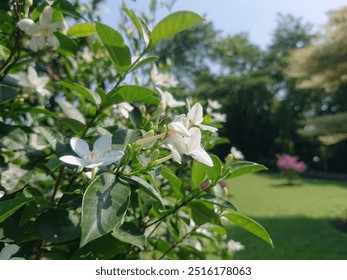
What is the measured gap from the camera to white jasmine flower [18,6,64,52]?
0.67 meters

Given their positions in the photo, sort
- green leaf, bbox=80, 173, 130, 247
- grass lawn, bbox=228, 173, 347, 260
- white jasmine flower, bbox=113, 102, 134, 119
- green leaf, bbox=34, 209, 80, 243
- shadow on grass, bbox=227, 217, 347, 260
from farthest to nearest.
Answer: grass lawn, bbox=228, 173, 347, 260
shadow on grass, bbox=227, 217, 347, 260
white jasmine flower, bbox=113, 102, 134, 119
green leaf, bbox=34, 209, 80, 243
green leaf, bbox=80, 173, 130, 247

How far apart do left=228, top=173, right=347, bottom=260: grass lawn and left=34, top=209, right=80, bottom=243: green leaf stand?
12.1 ft

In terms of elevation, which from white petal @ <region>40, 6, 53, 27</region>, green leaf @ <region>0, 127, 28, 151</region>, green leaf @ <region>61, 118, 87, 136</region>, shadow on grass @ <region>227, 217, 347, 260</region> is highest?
white petal @ <region>40, 6, 53, 27</region>

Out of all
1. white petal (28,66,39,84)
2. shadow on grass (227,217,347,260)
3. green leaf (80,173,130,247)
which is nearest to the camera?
green leaf (80,173,130,247)

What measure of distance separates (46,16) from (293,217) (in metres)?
6.25

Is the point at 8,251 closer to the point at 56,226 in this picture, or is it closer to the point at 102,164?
the point at 56,226

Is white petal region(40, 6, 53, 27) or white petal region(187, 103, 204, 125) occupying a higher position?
white petal region(40, 6, 53, 27)

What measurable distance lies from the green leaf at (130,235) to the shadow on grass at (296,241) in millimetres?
3595

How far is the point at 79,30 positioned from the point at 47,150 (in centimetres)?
33

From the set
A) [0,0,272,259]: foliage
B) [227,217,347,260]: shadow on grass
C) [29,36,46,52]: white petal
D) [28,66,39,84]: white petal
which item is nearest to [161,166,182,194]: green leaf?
[0,0,272,259]: foliage

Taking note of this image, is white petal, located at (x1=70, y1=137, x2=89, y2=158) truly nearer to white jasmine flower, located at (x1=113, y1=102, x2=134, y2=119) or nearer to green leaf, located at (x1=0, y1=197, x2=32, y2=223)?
green leaf, located at (x1=0, y1=197, x2=32, y2=223)

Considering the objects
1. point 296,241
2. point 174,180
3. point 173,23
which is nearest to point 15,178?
point 174,180

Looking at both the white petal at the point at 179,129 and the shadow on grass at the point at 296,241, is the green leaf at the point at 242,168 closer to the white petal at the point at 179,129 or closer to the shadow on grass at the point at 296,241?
the white petal at the point at 179,129

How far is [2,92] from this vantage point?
734 mm
